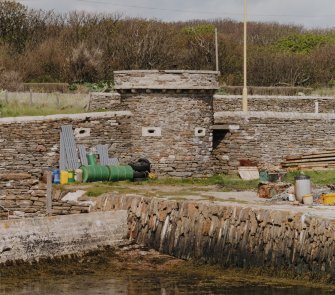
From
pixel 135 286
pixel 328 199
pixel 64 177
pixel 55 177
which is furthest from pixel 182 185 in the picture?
pixel 135 286

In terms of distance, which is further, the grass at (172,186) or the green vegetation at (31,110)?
the green vegetation at (31,110)

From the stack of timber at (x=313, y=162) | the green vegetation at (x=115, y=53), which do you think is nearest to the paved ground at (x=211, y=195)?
the stack of timber at (x=313, y=162)

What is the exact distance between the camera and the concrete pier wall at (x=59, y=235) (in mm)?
25328

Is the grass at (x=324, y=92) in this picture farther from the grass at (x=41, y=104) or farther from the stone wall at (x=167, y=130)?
the stone wall at (x=167, y=130)

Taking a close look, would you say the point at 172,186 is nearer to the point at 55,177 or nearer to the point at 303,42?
the point at 55,177

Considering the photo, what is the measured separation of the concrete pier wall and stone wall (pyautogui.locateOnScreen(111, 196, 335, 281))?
1.71ft

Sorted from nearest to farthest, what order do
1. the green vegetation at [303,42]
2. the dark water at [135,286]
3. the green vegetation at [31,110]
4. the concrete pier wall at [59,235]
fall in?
1. the dark water at [135,286]
2. the concrete pier wall at [59,235]
3. the green vegetation at [31,110]
4. the green vegetation at [303,42]

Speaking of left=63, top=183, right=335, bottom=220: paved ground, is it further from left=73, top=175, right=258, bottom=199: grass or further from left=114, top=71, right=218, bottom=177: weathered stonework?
left=114, top=71, right=218, bottom=177: weathered stonework

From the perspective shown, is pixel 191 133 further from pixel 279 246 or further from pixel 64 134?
pixel 279 246

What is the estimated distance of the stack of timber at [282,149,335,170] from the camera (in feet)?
114

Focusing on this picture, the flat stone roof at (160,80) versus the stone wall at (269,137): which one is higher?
the flat stone roof at (160,80)

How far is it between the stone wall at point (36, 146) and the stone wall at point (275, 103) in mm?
9450

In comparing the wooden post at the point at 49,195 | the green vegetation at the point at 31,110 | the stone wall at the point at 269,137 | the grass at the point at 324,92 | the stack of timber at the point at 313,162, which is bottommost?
the wooden post at the point at 49,195

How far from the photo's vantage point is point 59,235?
85.9 ft
